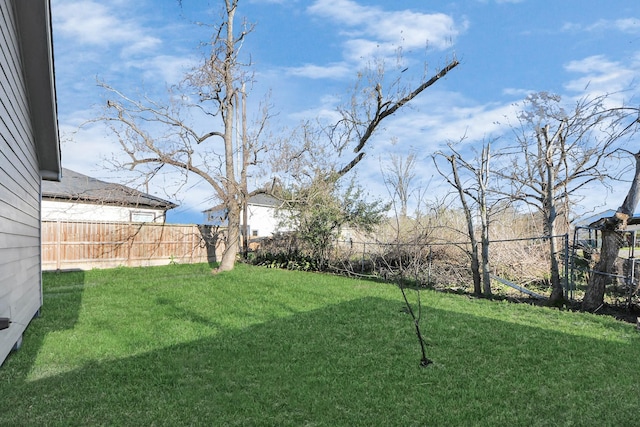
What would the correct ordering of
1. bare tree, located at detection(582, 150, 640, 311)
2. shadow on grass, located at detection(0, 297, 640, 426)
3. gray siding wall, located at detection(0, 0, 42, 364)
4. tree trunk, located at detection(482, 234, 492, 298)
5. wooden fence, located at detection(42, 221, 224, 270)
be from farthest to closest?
wooden fence, located at detection(42, 221, 224, 270), tree trunk, located at detection(482, 234, 492, 298), bare tree, located at detection(582, 150, 640, 311), gray siding wall, located at detection(0, 0, 42, 364), shadow on grass, located at detection(0, 297, 640, 426)

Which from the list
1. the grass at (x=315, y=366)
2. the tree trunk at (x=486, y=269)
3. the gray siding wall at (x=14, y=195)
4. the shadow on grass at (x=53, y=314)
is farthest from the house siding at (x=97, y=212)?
the tree trunk at (x=486, y=269)

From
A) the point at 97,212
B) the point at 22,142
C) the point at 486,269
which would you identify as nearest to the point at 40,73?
the point at 22,142

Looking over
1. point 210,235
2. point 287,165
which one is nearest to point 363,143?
point 287,165

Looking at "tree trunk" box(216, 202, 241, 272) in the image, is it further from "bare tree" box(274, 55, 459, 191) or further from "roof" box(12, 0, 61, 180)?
"roof" box(12, 0, 61, 180)

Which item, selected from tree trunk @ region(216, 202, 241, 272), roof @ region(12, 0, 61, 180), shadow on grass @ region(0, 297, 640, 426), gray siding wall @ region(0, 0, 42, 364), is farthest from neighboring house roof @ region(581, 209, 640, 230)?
tree trunk @ region(216, 202, 241, 272)

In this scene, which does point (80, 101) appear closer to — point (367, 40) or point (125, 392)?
point (367, 40)

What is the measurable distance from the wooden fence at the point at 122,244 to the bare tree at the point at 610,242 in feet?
43.7

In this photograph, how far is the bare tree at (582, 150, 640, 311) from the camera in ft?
24.0

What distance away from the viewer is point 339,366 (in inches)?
166

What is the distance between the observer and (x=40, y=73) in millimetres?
5828

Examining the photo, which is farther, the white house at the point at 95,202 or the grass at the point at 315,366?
the white house at the point at 95,202

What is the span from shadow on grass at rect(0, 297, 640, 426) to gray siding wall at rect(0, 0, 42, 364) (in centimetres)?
83

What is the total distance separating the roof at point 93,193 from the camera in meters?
13.2

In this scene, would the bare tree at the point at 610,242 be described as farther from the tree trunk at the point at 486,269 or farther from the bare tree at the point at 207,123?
the bare tree at the point at 207,123
